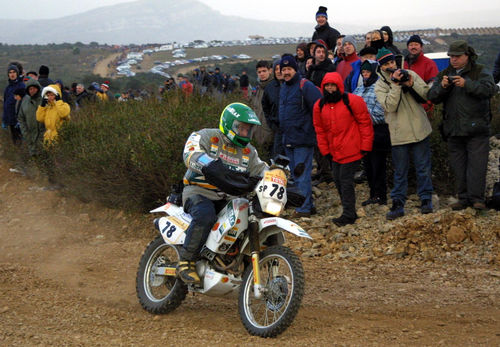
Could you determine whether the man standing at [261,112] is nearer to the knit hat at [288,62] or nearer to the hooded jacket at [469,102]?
the knit hat at [288,62]

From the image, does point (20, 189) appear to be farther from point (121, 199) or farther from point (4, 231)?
point (121, 199)

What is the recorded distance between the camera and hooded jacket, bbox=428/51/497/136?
7.86m

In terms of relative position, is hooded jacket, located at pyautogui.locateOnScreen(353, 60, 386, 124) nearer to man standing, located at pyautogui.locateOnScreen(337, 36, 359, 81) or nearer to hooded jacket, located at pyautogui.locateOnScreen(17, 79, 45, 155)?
man standing, located at pyautogui.locateOnScreen(337, 36, 359, 81)

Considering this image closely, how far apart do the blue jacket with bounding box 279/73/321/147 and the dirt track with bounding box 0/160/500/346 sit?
1.87 meters

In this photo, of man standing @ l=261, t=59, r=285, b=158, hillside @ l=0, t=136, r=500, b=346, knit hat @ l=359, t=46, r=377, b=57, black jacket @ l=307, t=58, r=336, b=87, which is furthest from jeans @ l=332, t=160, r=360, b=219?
black jacket @ l=307, t=58, r=336, b=87

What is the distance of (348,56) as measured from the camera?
1016 cm

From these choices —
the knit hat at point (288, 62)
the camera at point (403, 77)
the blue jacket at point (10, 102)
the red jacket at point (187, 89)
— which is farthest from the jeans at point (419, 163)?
the blue jacket at point (10, 102)

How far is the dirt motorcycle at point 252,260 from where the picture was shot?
5156 millimetres

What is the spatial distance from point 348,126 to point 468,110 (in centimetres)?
154

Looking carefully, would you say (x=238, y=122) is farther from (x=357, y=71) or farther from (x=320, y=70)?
(x=320, y=70)

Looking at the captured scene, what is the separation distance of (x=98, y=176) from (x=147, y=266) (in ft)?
15.8

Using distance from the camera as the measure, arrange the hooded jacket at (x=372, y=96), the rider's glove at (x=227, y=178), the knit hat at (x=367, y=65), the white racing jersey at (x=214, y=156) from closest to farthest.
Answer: the rider's glove at (x=227, y=178)
the white racing jersey at (x=214, y=156)
the hooded jacket at (x=372, y=96)
the knit hat at (x=367, y=65)

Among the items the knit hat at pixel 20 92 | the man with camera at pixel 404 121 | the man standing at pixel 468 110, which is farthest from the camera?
the knit hat at pixel 20 92

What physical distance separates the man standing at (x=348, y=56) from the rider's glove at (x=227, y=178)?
18.1ft
